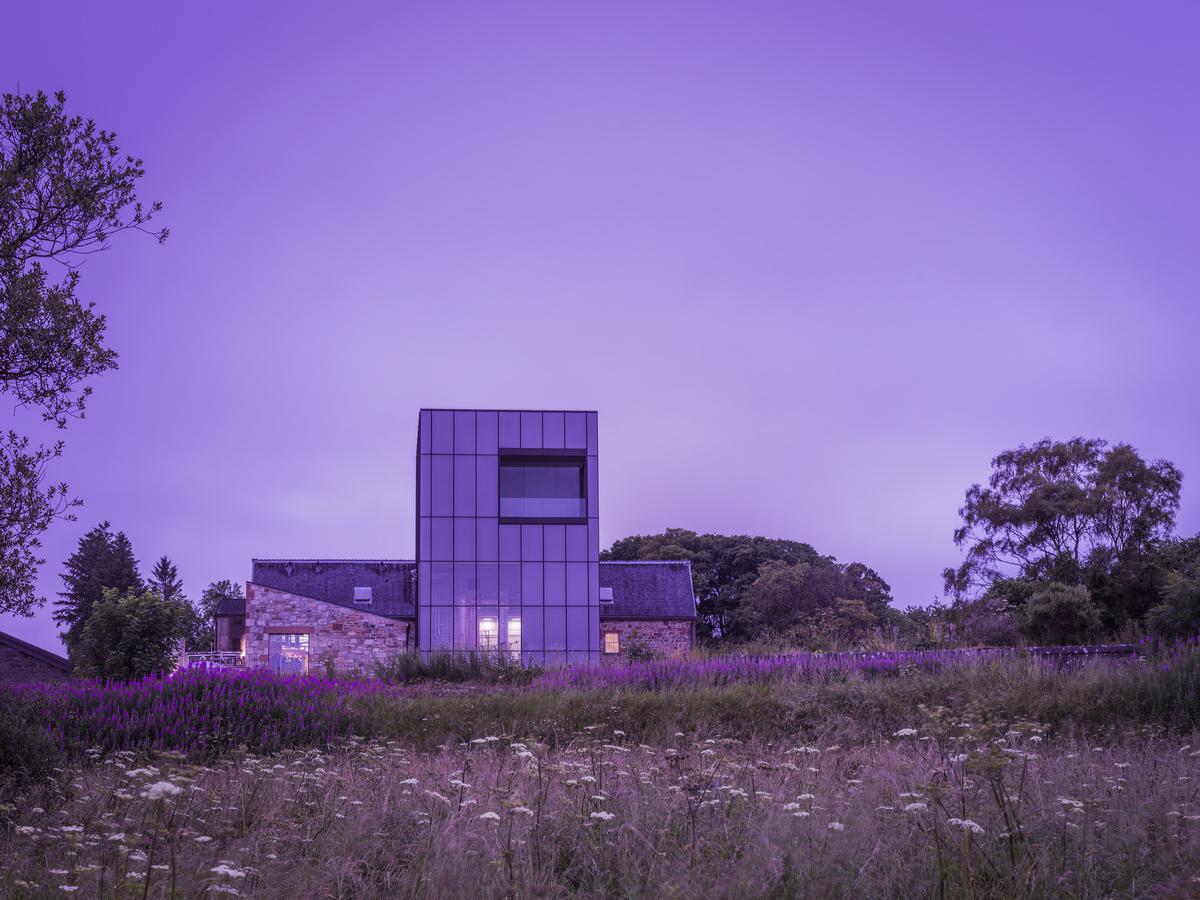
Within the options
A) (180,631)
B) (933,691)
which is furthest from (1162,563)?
(180,631)

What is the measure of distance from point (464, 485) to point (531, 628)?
16.9 ft

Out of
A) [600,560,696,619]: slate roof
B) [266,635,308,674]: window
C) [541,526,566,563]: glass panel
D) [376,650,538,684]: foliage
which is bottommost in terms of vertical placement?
[266,635,308,674]: window

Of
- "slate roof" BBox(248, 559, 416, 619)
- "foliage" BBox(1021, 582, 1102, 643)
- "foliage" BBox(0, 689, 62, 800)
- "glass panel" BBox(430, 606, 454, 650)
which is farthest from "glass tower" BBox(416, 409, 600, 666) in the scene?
"foliage" BBox(0, 689, 62, 800)

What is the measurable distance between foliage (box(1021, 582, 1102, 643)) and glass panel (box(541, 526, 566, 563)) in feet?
45.7

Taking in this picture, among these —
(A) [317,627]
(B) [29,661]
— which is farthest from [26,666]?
(A) [317,627]

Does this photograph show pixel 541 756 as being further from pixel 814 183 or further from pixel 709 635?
pixel 709 635

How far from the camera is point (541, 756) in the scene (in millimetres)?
5793

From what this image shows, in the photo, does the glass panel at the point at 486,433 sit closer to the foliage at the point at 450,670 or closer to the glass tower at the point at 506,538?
the glass tower at the point at 506,538

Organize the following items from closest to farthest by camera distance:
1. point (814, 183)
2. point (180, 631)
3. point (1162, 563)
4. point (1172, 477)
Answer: point (180, 631)
point (814, 183)
point (1162, 563)
point (1172, 477)

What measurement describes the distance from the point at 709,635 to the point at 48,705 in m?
43.5

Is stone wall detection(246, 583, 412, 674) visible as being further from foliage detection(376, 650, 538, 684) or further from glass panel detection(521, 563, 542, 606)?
foliage detection(376, 650, 538, 684)

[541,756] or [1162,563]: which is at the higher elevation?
[1162,563]

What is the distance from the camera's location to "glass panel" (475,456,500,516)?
31516mm

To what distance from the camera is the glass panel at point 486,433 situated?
31.8m
